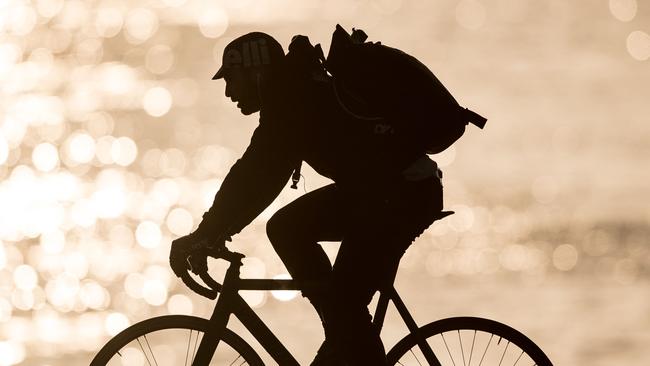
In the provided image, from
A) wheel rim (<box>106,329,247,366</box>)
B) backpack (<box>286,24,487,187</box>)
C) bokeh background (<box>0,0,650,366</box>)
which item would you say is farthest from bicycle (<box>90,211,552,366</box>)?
bokeh background (<box>0,0,650,366</box>)

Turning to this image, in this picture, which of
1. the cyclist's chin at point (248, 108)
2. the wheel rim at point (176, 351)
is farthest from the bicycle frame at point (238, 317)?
the wheel rim at point (176, 351)

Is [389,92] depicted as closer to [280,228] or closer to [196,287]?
[280,228]

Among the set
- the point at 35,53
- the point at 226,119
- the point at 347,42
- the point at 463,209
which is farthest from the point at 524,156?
the point at 347,42

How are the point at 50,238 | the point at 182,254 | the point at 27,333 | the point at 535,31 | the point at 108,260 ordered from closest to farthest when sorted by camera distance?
the point at 182,254, the point at 27,333, the point at 108,260, the point at 50,238, the point at 535,31

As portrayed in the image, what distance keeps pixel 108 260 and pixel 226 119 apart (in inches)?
327

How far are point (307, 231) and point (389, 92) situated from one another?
0.75m

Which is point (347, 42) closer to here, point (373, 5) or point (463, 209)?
point (463, 209)

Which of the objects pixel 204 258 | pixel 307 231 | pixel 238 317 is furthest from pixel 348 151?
pixel 238 317

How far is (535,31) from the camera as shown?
4309 cm

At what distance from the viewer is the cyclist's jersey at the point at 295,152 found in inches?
340

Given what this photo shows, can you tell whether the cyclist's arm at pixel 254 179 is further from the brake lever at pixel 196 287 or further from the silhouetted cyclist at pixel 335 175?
the brake lever at pixel 196 287

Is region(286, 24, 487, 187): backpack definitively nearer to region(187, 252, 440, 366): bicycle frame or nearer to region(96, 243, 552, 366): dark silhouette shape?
→ region(96, 243, 552, 366): dark silhouette shape

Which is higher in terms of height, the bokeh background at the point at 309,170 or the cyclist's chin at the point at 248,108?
the bokeh background at the point at 309,170

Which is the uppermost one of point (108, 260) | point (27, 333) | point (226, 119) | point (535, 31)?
point (535, 31)
